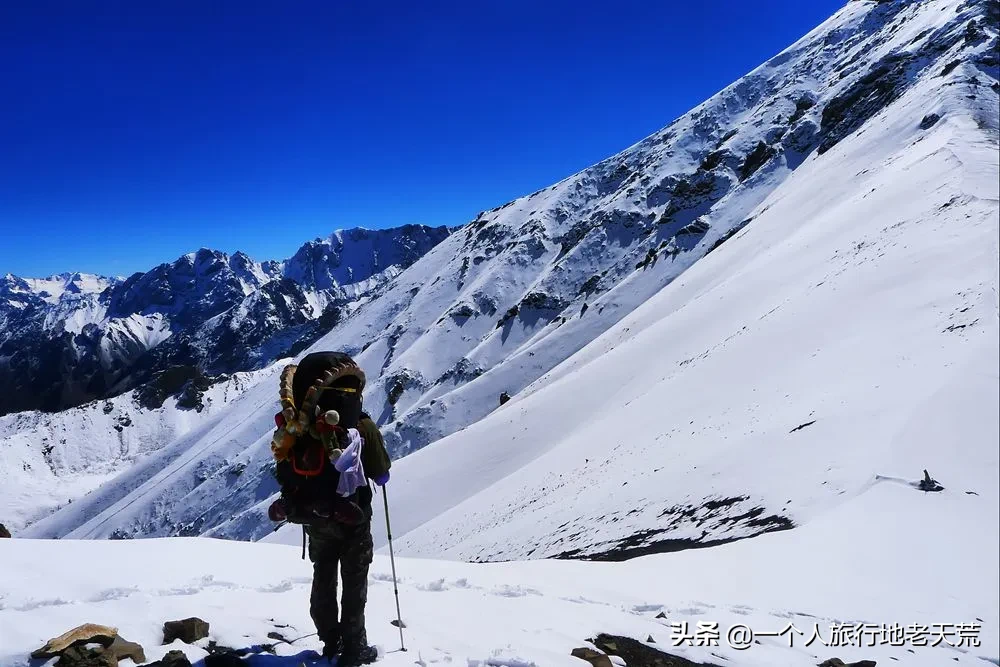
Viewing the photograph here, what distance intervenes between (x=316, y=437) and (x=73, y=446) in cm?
21015

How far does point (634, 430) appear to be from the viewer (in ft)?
84.7

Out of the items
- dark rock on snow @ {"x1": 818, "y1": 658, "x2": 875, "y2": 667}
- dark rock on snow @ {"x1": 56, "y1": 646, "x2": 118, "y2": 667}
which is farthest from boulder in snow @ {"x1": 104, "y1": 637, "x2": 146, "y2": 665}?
dark rock on snow @ {"x1": 818, "y1": 658, "x2": 875, "y2": 667}

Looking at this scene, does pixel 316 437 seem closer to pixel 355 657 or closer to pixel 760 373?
pixel 355 657

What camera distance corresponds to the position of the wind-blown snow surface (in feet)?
19.8

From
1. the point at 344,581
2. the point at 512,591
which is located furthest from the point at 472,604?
the point at 344,581

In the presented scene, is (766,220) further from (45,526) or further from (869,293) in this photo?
(45,526)

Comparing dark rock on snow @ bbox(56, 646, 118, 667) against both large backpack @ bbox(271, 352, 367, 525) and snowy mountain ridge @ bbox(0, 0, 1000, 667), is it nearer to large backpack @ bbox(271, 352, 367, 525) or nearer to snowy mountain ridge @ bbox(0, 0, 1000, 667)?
snowy mountain ridge @ bbox(0, 0, 1000, 667)

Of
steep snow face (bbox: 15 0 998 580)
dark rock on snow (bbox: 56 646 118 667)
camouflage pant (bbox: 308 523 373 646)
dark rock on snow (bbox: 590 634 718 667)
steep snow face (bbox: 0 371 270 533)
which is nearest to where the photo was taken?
dark rock on snow (bbox: 56 646 118 667)

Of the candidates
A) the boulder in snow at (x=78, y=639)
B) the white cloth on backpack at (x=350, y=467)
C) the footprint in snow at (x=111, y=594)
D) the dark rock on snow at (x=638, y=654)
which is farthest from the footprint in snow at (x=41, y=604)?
the dark rock on snow at (x=638, y=654)

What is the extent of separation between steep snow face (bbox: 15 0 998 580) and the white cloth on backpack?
271 inches

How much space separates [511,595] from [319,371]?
Answer: 14.9ft

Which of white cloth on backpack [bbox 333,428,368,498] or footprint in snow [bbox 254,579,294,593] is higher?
white cloth on backpack [bbox 333,428,368,498]

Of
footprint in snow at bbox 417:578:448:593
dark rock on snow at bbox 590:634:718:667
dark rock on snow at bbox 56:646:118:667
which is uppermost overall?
dark rock on snow at bbox 56:646:118:667

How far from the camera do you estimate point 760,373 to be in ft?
70.4
